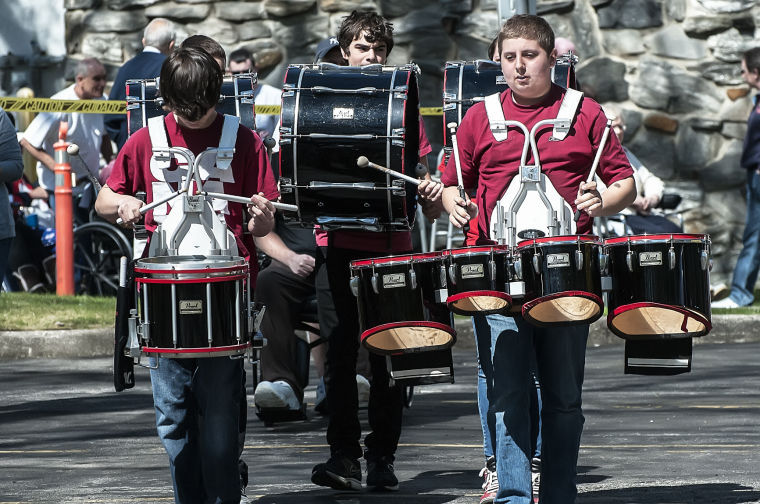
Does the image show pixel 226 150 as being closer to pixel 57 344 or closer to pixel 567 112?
pixel 567 112

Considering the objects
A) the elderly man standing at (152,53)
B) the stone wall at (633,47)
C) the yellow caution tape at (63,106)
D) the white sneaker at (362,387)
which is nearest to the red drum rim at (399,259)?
the white sneaker at (362,387)

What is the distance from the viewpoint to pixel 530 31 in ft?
18.2

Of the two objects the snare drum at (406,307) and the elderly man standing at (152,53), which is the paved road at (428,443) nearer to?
the snare drum at (406,307)

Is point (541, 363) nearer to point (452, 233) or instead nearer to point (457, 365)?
point (457, 365)

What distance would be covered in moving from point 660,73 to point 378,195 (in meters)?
8.89

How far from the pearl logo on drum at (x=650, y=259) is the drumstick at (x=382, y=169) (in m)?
1.01

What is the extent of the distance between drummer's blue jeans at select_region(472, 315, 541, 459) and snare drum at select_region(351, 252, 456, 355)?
4.6 inches

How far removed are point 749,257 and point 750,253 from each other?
4cm

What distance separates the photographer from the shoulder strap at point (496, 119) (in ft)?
18.2

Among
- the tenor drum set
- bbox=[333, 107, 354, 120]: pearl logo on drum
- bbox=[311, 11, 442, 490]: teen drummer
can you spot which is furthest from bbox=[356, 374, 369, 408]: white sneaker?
the tenor drum set

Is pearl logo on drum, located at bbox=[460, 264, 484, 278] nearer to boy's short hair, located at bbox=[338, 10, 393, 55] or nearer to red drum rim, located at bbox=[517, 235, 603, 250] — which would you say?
red drum rim, located at bbox=[517, 235, 603, 250]

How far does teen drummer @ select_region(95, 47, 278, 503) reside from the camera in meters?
5.35

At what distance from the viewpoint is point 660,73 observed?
48.2 ft

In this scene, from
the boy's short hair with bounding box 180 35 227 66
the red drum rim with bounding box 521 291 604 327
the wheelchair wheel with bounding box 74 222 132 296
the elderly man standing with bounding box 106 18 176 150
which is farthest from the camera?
the wheelchair wheel with bounding box 74 222 132 296
